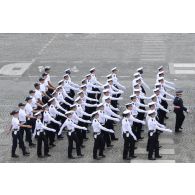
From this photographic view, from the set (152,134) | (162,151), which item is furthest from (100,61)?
(152,134)

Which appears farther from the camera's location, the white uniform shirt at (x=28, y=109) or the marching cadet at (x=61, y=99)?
the marching cadet at (x=61, y=99)

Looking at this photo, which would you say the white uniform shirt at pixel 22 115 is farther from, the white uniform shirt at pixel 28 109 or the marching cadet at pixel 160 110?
the marching cadet at pixel 160 110

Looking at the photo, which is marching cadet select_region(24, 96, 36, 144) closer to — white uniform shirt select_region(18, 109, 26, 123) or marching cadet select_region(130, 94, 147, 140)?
white uniform shirt select_region(18, 109, 26, 123)

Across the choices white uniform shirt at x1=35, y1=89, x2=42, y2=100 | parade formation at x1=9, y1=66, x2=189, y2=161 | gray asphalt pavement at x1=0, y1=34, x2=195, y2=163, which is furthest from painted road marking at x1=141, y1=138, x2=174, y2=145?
white uniform shirt at x1=35, y1=89, x2=42, y2=100

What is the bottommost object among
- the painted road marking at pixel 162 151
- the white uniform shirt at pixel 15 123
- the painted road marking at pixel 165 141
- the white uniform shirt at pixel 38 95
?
the painted road marking at pixel 162 151

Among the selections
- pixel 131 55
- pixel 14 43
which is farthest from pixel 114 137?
pixel 14 43

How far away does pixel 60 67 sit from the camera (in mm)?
34969

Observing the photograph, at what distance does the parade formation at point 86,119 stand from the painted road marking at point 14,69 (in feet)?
24.4

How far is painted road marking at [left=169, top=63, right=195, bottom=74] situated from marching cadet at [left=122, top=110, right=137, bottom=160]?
11727 millimetres

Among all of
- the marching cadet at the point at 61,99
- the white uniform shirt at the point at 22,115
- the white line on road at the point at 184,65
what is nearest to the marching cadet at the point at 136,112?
the marching cadet at the point at 61,99

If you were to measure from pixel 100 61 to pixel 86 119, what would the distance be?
1134cm

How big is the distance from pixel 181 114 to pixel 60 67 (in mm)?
11888

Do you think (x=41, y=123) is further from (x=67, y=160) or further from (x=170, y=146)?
(x=170, y=146)

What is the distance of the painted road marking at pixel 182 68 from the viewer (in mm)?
33531
